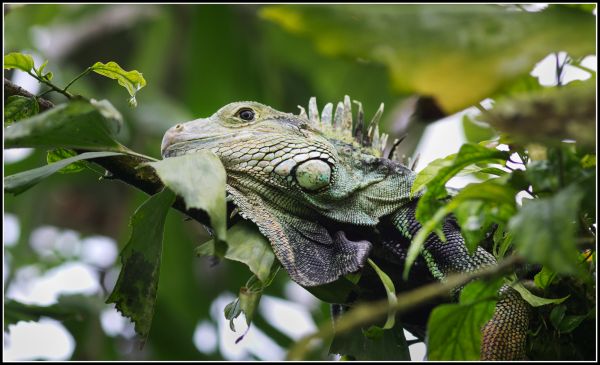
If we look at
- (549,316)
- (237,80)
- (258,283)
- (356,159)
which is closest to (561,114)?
(258,283)

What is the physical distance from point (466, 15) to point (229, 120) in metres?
2.01

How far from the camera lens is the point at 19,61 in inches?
120

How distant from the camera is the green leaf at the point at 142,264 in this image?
2.93 m

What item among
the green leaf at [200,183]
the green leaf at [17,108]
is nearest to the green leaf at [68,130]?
the green leaf at [200,183]

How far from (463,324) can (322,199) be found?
42.4 inches

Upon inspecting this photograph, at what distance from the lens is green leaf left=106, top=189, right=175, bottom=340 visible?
2.93 metres

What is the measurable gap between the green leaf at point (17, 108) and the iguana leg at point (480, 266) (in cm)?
173

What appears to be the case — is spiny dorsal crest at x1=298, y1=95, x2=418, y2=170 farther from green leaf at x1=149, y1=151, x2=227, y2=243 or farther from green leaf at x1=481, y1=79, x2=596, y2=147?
green leaf at x1=481, y1=79, x2=596, y2=147

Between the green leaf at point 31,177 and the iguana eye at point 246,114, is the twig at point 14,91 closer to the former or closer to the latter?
the green leaf at point 31,177

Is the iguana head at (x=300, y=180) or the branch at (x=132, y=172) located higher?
the branch at (x=132, y=172)

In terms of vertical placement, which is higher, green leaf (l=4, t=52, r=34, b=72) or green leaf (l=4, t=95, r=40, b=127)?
green leaf (l=4, t=52, r=34, b=72)

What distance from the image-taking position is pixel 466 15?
2094mm

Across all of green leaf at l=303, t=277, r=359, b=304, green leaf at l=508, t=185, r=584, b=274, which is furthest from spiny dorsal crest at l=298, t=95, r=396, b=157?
green leaf at l=508, t=185, r=584, b=274

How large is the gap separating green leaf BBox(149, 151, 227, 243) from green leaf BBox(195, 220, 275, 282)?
1.04ft
